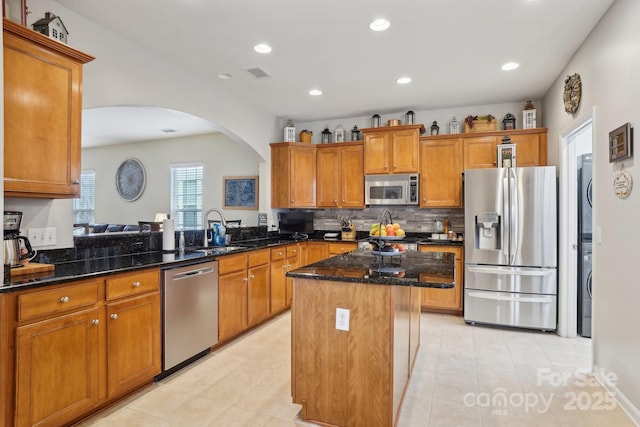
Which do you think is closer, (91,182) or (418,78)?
(418,78)

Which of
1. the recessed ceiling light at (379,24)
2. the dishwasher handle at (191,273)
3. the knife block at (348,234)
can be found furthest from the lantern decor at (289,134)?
the dishwasher handle at (191,273)

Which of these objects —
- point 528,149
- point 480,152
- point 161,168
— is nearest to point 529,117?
point 528,149

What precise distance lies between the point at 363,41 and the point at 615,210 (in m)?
2.27

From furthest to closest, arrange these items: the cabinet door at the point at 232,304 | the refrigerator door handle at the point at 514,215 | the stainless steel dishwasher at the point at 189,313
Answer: the refrigerator door handle at the point at 514,215
the cabinet door at the point at 232,304
the stainless steel dishwasher at the point at 189,313

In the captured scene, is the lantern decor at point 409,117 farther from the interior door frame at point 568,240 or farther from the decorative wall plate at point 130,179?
the decorative wall plate at point 130,179

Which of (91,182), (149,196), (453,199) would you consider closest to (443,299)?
(453,199)

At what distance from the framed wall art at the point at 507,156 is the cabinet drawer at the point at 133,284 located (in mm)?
3987

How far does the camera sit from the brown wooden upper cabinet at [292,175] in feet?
17.1

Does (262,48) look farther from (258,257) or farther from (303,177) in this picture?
(303,177)

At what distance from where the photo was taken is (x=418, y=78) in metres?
3.85

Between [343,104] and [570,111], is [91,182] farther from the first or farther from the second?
[570,111]

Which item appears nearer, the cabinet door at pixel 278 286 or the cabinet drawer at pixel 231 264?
the cabinet drawer at pixel 231 264

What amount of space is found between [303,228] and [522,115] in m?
3.39

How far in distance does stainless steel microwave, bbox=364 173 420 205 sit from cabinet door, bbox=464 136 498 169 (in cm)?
69
